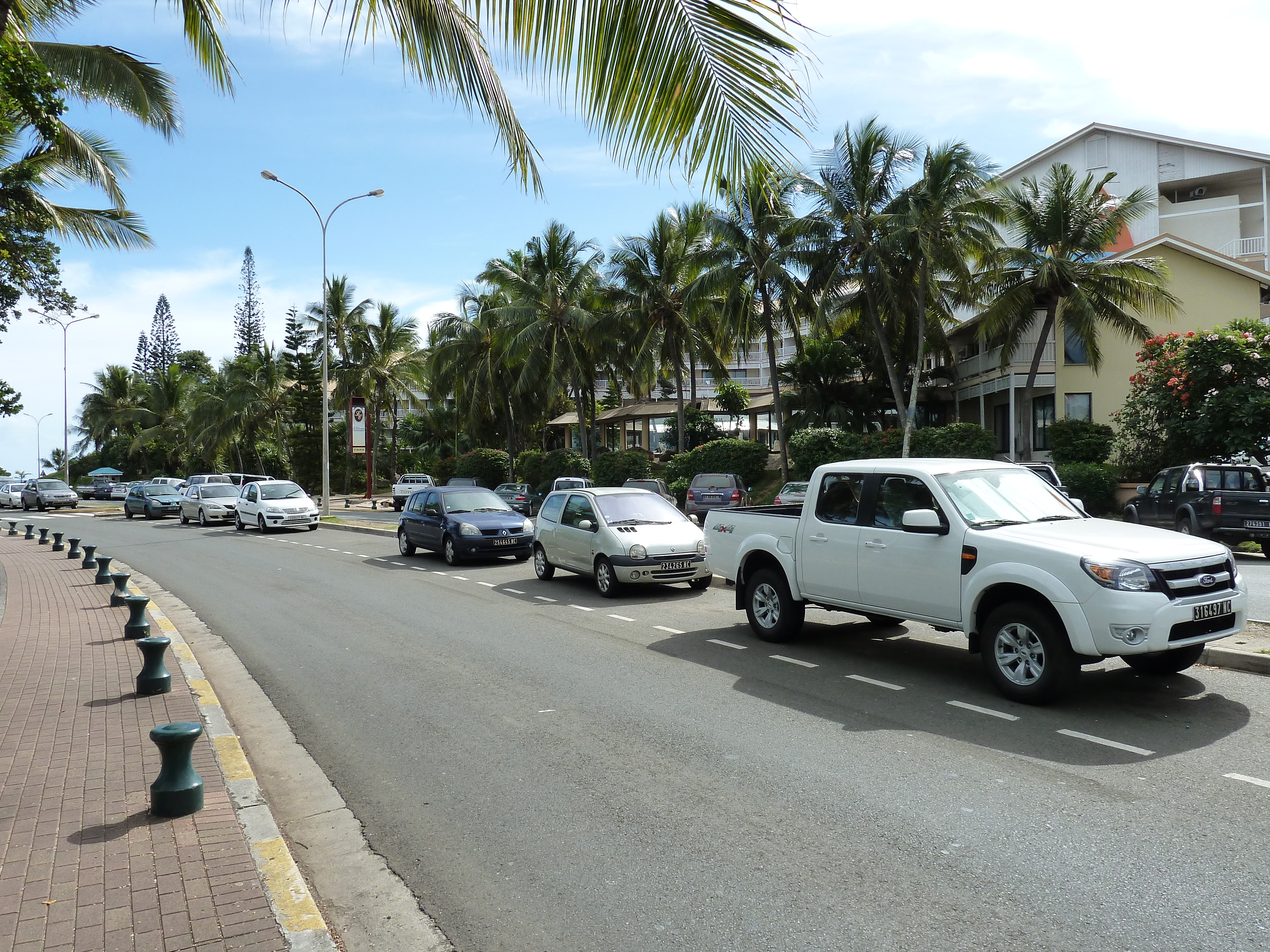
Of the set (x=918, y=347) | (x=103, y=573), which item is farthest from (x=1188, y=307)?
(x=103, y=573)

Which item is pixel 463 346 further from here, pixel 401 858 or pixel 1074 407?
pixel 401 858

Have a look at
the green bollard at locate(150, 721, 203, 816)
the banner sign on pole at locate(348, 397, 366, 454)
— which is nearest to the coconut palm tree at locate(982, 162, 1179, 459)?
the banner sign on pole at locate(348, 397, 366, 454)

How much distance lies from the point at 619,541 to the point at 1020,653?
6.78 m

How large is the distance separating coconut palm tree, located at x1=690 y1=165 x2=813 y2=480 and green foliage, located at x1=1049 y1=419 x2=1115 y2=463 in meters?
9.66

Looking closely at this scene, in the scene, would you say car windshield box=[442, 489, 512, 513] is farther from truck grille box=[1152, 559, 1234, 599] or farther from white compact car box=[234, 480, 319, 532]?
truck grille box=[1152, 559, 1234, 599]

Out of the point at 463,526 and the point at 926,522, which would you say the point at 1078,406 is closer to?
the point at 463,526

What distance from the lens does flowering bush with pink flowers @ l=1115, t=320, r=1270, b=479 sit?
72.4 ft

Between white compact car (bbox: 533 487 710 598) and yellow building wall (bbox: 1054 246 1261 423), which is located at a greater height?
yellow building wall (bbox: 1054 246 1261 423)

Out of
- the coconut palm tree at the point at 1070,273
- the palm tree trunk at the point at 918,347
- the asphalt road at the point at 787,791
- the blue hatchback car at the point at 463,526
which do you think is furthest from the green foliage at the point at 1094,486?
the asphalt road at the point at 787,791

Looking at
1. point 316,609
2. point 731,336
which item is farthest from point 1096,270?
point 316,609

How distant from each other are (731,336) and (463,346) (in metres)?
18.1

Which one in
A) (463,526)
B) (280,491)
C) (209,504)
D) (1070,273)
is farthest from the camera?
(209,504)

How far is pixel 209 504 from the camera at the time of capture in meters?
31.3

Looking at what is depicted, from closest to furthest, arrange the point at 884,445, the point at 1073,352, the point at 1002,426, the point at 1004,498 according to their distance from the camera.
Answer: the point at 1004,498
the point at 884,445
the point at 1073,352
the point at 1002,426
